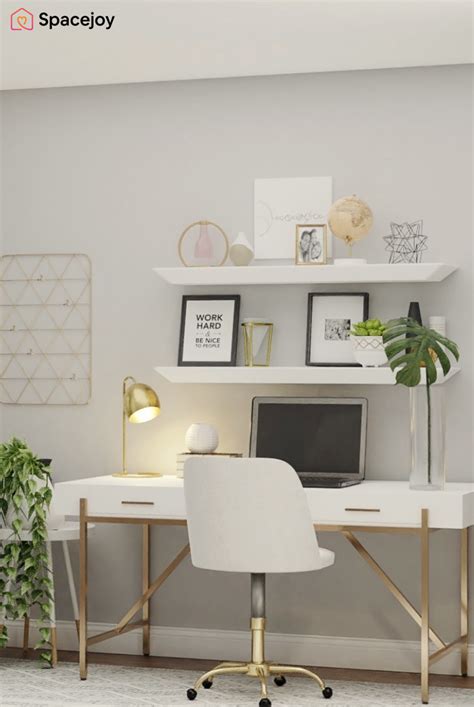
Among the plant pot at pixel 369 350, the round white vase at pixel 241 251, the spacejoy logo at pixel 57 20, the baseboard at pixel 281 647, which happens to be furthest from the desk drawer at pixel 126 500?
the spacejoy logo at pixel 57 20

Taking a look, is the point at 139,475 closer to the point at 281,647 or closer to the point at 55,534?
the point at 55,534

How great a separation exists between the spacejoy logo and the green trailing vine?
1.69m

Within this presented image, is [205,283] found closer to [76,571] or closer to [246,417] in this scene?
[246,417]

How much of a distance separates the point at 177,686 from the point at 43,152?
250 centimetres

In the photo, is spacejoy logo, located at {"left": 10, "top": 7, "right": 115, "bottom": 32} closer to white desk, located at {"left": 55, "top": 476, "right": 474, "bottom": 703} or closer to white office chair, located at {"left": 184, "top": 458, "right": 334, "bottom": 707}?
white office chair, located at {"left": 184, "top": 458, "right": 334, "bottom": 707}

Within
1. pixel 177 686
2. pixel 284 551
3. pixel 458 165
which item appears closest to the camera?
pixel 284 551

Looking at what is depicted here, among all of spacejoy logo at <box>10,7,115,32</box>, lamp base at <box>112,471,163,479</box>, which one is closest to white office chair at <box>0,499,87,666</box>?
lamp base at <box>112,471,163,479</box>

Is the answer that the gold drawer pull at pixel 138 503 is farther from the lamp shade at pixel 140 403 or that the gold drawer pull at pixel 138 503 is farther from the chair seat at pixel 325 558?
the chair seat at pixel 325 558

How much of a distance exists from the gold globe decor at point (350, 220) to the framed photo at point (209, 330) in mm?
583

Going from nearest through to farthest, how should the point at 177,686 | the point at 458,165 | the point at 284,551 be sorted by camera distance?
the point at 284,551 < the point at 177,686 < the point at 458,165

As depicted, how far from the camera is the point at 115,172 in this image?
205 inches

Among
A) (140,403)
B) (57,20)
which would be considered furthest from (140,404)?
(57,20)

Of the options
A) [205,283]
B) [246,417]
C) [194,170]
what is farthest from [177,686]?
[194,170]

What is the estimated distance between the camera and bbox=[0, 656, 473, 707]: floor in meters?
4.20
